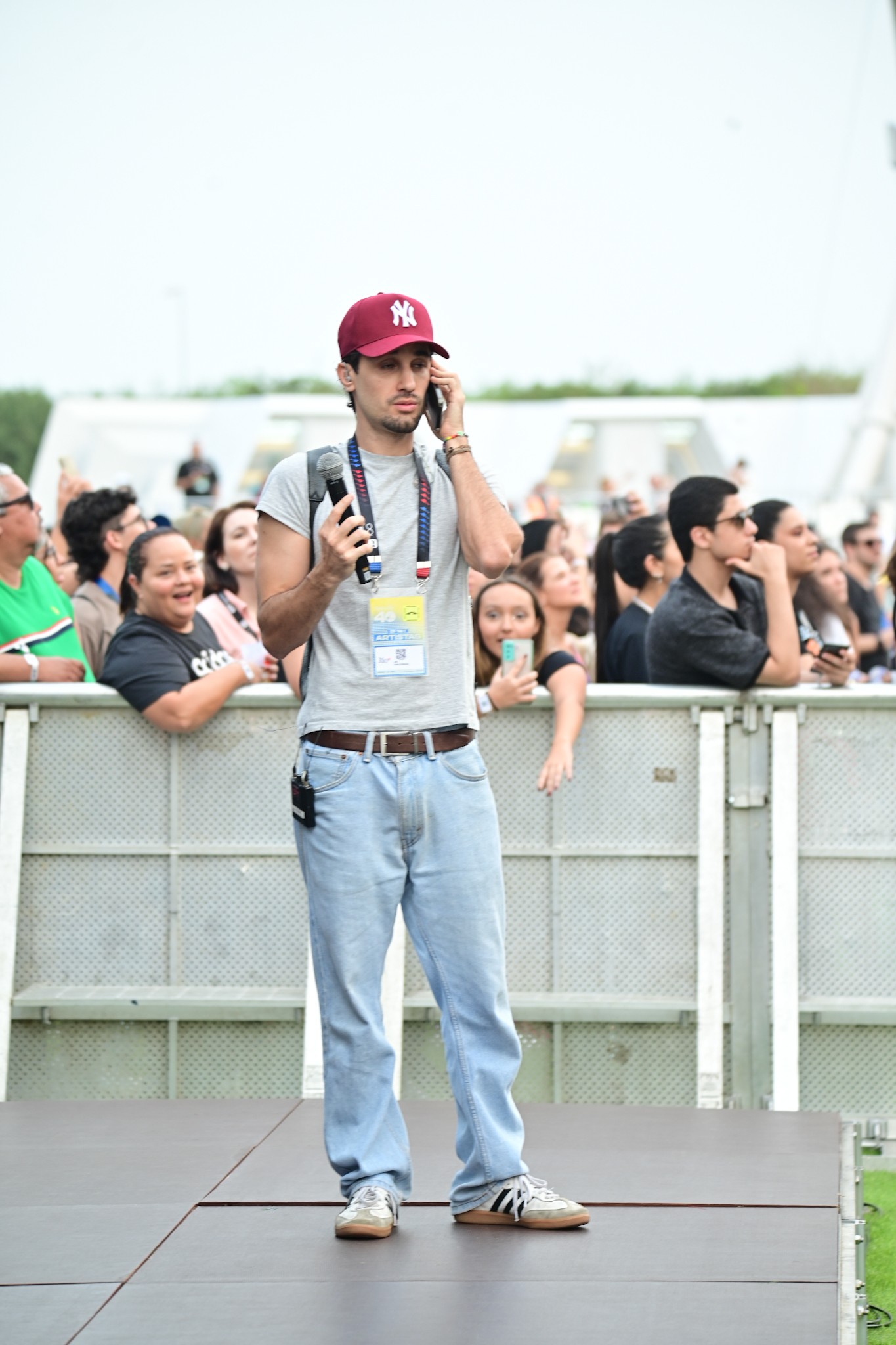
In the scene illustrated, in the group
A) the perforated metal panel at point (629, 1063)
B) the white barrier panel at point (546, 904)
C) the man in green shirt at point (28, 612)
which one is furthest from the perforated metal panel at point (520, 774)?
the man in green shirt at point (28, 612)

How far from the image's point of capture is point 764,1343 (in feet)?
10.6

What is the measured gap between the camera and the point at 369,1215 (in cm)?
389

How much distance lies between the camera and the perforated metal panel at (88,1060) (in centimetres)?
568

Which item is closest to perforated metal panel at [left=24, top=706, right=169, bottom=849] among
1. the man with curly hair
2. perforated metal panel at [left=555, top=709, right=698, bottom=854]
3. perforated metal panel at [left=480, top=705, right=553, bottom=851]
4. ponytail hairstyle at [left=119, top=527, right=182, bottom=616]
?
ponytail hairstyle at [left=119, top=527, right=182, bottom=616]

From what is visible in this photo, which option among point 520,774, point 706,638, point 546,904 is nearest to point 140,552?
point 520,774

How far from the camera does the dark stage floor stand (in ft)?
11.1

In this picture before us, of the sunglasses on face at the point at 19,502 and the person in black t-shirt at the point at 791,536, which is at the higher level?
the sunglasses on face at the point at 19,502

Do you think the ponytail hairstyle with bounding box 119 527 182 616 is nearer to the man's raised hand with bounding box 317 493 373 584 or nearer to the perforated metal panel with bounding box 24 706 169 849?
the perforated metal panel with bounding box 24 706 169 849

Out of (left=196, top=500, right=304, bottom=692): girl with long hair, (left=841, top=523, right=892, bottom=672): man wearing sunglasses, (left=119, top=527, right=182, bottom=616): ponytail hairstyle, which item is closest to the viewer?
(left=119, top=527, right=182, bottom=616): ponytail hairstyle

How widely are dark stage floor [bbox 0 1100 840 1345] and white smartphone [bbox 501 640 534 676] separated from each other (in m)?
1.43

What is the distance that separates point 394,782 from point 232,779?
1.87 metres

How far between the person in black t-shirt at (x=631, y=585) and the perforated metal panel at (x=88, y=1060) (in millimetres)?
2267

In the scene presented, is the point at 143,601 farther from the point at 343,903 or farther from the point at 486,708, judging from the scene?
the point at 343,903

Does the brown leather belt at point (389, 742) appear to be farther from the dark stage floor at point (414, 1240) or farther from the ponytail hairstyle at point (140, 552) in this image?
the ponytail hairstyle at point (140, 552)
